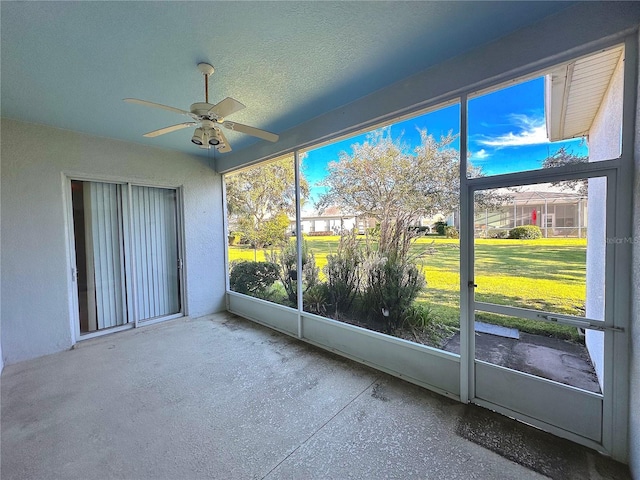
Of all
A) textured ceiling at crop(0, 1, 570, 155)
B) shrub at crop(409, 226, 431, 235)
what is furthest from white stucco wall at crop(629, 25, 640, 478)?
shrub at crop(409, 226, 431, 235)

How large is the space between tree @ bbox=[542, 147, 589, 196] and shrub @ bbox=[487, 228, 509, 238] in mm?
454

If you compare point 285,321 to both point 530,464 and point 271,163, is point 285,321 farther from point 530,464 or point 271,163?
point 530,464

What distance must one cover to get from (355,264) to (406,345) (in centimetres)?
111

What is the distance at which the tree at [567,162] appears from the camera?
5.68 ft

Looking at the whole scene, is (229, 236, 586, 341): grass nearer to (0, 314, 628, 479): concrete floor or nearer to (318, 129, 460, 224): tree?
(318, 129, 460, 224): tree

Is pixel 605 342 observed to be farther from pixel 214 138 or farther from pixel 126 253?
pixel 126 253

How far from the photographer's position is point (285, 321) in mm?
3701

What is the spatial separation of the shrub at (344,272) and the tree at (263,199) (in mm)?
919

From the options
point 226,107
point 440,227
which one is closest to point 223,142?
point 226,107

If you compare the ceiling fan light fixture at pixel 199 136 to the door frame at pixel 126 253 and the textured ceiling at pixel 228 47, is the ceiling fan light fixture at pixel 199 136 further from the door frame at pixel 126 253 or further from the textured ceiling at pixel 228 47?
the door frame at pixel 126 253

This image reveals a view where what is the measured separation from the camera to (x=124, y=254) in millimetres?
3844

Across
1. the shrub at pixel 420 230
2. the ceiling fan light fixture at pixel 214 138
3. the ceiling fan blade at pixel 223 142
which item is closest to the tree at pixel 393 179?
the shrub at pixel 420 230

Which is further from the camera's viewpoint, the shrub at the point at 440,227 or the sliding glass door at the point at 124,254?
the sliding glass door at the point at 124,254

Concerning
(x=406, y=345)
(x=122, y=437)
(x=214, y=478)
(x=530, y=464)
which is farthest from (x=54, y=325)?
(x=530, y=464)
